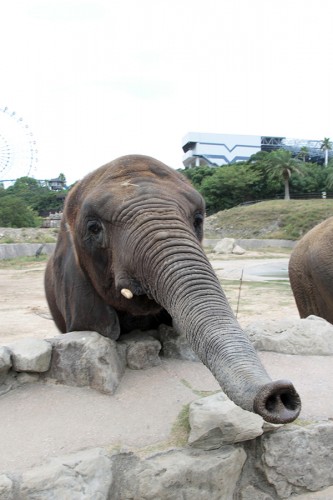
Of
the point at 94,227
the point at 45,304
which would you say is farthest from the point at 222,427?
the point at 45,304

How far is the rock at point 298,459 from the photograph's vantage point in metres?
3.33

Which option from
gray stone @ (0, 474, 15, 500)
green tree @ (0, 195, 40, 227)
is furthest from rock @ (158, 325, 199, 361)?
green tree @ (0, 195, 40, 227)

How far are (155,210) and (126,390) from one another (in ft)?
4.38

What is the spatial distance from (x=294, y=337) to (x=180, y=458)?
2.05 metres

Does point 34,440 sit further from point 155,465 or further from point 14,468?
point 155,465

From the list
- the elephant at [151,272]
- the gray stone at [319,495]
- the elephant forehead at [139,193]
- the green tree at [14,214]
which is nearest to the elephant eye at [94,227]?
the elephant at [151,272]

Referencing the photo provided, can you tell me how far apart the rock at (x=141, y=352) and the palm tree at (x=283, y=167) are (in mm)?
65698

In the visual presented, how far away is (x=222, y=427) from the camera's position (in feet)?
10.5

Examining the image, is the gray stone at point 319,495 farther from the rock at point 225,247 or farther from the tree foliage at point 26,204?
the tree foliage at point 26,204

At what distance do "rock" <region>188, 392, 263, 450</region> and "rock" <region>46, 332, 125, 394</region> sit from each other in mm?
804

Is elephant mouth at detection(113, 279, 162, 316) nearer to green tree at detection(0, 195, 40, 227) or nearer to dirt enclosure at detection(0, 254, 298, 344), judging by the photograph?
dirt enclosure at detection(0, 254, 298, 344)

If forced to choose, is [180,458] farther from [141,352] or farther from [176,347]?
[176,347]

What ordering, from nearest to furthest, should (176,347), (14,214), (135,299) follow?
(135,299), (176,347), (14,214)

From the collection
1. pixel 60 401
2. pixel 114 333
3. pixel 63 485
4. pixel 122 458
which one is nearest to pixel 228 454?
pixel 122 458
